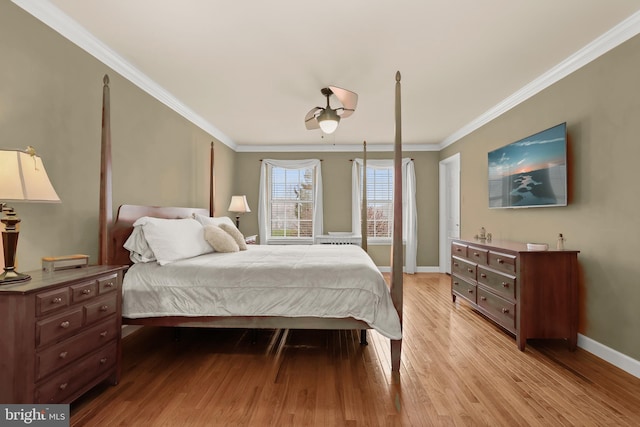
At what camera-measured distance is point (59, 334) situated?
1.72 m

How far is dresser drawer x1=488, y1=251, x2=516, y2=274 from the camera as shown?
296 cm

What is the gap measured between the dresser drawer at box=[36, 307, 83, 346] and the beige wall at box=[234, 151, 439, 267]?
15.9ft

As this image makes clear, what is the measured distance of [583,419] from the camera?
1847mm

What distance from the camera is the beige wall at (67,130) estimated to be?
6.79ft

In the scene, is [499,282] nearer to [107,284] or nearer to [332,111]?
[332,111]

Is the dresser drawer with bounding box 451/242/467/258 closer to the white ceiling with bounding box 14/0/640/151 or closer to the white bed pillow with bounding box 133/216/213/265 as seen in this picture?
the white ceiling with bounding box 14/0/640/151

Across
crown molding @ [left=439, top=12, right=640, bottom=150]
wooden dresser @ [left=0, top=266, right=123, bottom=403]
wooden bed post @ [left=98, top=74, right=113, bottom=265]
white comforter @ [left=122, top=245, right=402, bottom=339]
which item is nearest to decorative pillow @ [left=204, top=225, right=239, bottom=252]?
white comforter @ [left=122, top=245, right=402, bottom=339]

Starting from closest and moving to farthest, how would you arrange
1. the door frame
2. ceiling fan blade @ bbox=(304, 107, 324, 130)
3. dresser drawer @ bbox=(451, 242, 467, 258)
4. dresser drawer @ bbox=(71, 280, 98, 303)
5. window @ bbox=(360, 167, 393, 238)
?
dresser drawer @ bbox=(71, 280, 98, 303) < ceiling fan blade @ bbox=(304, 107, 324, 130) < dresser drawer @ bbox=(451, 242, 467, 258) < the door frame < window @ bbox=(360, 167, 393, 238)

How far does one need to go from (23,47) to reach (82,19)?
1.54 ft

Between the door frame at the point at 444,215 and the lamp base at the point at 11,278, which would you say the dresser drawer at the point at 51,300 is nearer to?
the lamp base at the point at 11,278

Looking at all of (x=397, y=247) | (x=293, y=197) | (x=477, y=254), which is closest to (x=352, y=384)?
(x=397, y=247)

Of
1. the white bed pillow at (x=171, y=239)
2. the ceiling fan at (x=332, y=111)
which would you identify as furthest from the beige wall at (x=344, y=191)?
the white bed pillow at (x=171, y=239)

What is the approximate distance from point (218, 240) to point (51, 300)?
1.80 metres

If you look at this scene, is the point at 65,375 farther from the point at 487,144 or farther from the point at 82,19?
the point at 487,144
